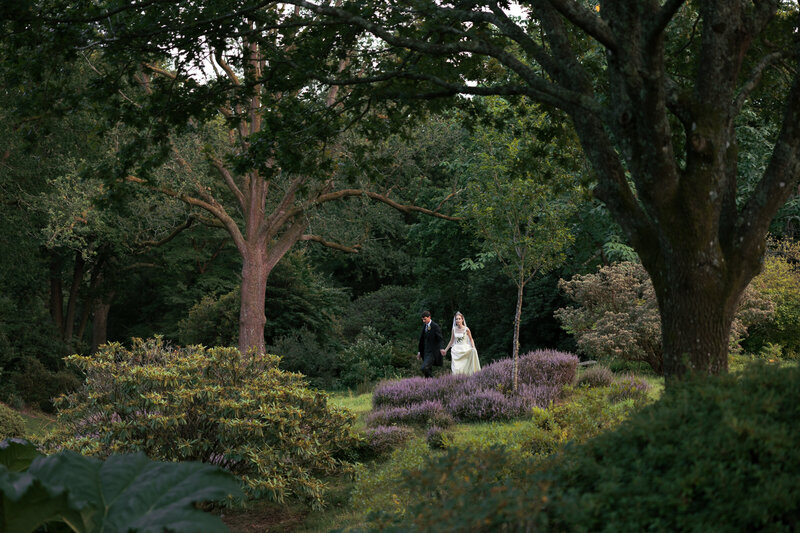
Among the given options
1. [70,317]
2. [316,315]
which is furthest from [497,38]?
[70,317]

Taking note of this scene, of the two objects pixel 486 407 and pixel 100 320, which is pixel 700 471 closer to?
pixel 486 407

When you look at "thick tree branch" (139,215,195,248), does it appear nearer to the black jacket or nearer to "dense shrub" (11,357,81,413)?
"dense shrub" (11,357,81,413)

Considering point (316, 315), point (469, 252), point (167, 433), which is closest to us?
point (167, 433)

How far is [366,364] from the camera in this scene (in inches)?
878

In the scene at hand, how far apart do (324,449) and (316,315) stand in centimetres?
1588

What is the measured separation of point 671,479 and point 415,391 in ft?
34.9

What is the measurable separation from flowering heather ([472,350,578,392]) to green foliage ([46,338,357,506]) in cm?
483

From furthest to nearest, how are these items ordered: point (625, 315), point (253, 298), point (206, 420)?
point (253, 298), point (625, 315), point (206, 420)

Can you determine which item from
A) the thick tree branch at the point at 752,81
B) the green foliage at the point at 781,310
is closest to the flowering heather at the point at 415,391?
the thick tree branch at the point at 752,81

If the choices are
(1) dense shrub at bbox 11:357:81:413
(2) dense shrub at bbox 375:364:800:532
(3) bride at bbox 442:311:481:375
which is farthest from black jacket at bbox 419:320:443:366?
(2) dense shrub at bbox 375:364:800:532

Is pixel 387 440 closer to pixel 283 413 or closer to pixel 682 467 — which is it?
pixel 283 413

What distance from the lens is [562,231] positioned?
1346cm

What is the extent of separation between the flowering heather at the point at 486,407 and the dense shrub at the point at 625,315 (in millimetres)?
4543

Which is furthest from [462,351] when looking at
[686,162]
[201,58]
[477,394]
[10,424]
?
[686,162]
